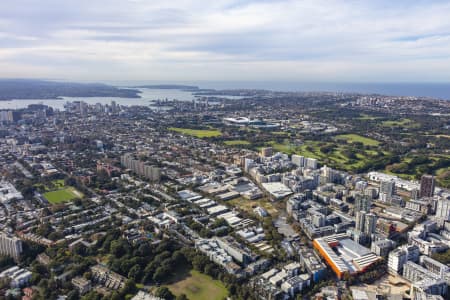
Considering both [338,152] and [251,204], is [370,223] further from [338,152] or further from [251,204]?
[338,152]

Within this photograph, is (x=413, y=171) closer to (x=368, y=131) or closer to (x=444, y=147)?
(x=444, y=147)

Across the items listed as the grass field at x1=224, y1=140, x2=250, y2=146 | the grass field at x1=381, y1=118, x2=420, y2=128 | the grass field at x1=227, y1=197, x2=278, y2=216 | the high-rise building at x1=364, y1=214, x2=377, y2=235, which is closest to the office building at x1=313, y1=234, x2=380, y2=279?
the high-rise building at x1=364, y1=214, x2=377, y2=235

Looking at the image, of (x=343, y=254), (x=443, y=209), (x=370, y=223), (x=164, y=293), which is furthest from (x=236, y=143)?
(x=164, y=293)

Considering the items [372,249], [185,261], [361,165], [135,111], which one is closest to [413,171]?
[361,165]

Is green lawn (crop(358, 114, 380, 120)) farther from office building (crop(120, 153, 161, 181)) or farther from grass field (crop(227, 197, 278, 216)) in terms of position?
office building (crop(120, 153, 161, 181))

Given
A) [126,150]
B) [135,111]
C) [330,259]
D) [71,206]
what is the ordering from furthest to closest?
1. [135,111]
2. [126,150]
3. [71,206]
4. [330,259]

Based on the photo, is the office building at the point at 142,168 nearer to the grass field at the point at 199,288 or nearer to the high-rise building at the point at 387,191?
the grass field at the point at 199,288
